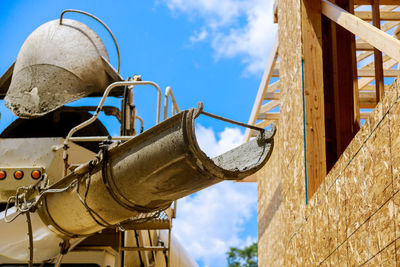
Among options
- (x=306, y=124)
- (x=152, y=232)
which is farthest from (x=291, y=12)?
(x=152, y=232)

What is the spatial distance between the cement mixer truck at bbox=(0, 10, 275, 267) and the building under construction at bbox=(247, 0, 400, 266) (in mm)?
883

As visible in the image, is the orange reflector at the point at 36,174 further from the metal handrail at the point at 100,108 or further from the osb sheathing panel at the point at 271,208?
the osb sheathing panel at the point at 271,208

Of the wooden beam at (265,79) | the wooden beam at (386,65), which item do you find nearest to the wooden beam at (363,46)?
the wooden beam at (386,65)

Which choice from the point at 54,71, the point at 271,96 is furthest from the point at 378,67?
the point at 271,96

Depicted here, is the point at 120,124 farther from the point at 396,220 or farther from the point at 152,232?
the point at 396,220

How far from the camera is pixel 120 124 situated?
766 centimetres

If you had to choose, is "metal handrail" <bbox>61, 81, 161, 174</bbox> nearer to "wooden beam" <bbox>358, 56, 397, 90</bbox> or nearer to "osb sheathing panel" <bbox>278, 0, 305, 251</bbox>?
"osb sheathing panel" <bbox>278, 0, 305, 251</bbox>

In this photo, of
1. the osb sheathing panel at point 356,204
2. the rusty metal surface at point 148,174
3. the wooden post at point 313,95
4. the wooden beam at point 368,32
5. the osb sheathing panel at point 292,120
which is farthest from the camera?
the osb sheathing panel at point 292,120

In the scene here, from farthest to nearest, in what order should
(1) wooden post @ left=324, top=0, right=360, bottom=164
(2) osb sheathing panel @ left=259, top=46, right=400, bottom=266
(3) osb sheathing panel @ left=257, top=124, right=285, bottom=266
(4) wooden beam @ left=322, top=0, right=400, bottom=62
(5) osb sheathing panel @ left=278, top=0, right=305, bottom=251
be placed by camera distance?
(3) osb sheathing panel @ left=257, top=124, right=285, bottom=266 < (1) wooden post @ left=324, top=0, right=360, bottom=164 < (5) osb sheathing panel @ left=278, top=0, right=305, bottom=251 < (4) wooden beam @ left=322, top=0, right=400, bottom=62 < (2) osb sheathing panel @ left=259, top=46, right=400, bottom=266

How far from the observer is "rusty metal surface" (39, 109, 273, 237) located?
4621mm

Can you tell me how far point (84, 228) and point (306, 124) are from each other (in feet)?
9.62

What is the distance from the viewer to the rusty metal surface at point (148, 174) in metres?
4.62

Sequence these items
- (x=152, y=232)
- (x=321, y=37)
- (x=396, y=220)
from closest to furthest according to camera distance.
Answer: (x=396, y=220) → (x=321, y=37) → (x=152, y=232)

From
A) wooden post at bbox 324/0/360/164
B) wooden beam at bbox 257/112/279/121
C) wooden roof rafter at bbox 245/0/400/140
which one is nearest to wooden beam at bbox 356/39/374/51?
wooden roof rafter at bbox 245/0/400/140
